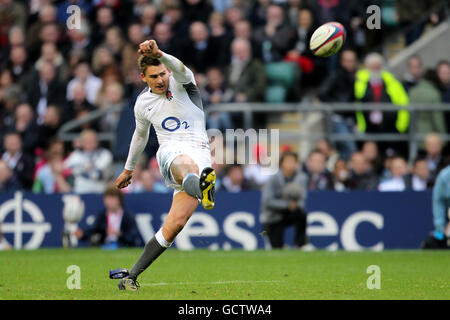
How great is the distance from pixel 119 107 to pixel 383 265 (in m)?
8.04

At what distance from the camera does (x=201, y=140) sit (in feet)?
35.1

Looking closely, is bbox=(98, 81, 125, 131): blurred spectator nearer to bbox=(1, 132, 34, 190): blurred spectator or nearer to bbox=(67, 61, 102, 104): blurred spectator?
bbox=(67, 61, 102, 104): blurred spectator

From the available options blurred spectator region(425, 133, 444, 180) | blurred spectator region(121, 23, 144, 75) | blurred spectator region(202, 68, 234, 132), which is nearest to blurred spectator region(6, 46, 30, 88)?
blurred spectator region(121, 23, 144, 75)

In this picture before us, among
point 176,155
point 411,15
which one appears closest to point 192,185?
point 176,155

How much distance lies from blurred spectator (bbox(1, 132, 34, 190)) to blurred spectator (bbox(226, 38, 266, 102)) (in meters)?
4.10

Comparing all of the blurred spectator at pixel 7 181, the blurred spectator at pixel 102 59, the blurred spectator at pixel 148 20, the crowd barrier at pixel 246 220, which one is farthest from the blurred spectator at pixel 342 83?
the blurred spectator at pixel 7 181

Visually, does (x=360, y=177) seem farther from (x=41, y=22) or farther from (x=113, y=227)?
(x=41, y=22)

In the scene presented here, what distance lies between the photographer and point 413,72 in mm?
19391

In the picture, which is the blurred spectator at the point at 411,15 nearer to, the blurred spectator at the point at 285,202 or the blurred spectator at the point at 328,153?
the blurred spectator at the point at 328,153

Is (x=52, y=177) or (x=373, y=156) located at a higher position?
(x=373, y=156)

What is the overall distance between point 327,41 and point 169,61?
2.64 m

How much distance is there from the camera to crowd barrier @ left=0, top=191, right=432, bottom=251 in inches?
680

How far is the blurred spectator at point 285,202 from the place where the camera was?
17.0 m
